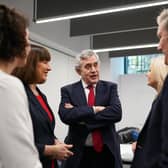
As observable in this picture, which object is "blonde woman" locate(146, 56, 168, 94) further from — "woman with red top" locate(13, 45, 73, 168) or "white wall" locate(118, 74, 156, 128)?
"white wall" locate(118, 74, 156, 128)

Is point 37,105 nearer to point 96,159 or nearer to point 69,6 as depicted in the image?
point 96,159

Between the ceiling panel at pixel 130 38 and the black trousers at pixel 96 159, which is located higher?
the ceiling panel at pixel 130 38

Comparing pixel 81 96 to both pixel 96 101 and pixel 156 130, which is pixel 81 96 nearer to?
pixel 96 101

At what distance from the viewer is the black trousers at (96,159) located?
2617 millimetres

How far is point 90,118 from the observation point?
2.69m

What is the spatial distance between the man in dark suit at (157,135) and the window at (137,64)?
696 cm

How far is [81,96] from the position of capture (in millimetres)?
2832

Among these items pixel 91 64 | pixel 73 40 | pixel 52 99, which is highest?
pixel 73 40

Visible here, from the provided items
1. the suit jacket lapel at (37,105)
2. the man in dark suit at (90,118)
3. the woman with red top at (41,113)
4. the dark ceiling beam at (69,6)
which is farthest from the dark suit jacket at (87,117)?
the dark ceiling beam at (69,6)

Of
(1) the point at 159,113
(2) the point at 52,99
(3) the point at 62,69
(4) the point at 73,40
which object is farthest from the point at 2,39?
(4) the point at 73,40

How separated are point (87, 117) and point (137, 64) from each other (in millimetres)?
6660

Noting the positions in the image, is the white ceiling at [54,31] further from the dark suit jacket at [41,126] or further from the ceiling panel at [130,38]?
the dark suit jacket at [41,126]

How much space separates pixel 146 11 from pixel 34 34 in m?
1.86

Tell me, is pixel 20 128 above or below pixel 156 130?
above
